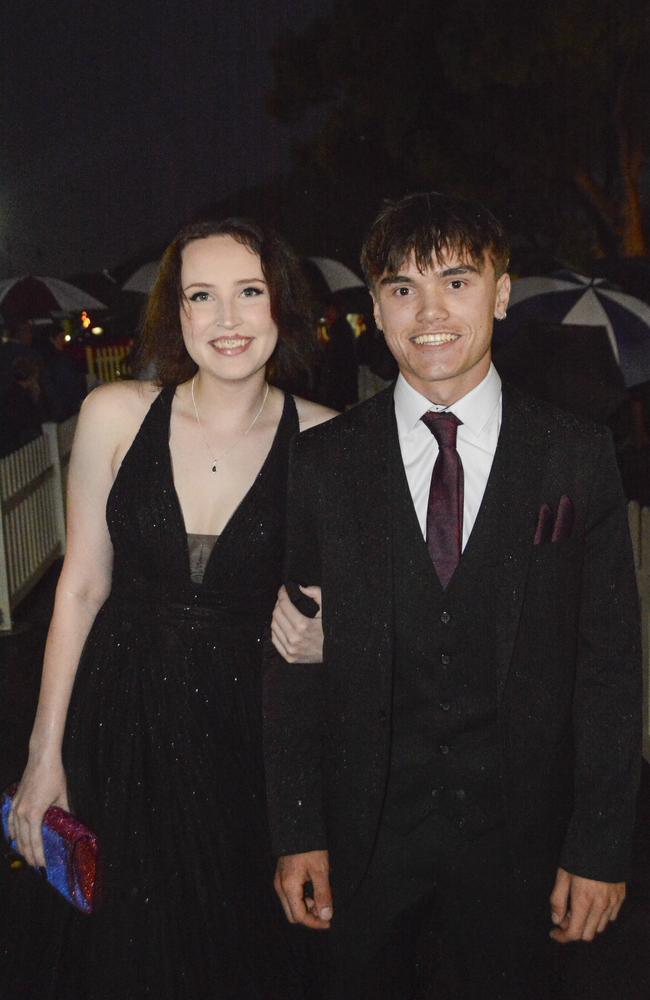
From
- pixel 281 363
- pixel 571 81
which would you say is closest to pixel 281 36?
pixel 571 81

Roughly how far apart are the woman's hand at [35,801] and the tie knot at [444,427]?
59.4 inches

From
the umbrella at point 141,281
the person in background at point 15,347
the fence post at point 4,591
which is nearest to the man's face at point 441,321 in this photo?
the fence post at point 4,591

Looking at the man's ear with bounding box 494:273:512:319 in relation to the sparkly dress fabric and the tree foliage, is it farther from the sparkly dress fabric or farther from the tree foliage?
the tree foliage

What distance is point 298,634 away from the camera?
2738mm

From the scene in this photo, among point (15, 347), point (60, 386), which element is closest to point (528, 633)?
point (15, 347)

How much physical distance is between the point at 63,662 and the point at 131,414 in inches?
29.5

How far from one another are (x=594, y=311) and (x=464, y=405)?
336 inches

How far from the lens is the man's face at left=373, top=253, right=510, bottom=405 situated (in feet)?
8.64

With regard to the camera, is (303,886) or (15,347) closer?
(303,886)

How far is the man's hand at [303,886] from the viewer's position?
2.77 m

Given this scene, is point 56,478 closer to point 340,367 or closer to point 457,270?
point 340,367

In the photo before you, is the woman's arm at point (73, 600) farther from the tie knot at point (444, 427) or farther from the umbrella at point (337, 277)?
the umbrella at point (337, 277)

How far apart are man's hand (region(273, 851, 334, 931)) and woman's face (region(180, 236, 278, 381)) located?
130cm

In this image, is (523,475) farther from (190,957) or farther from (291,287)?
(190,957)
